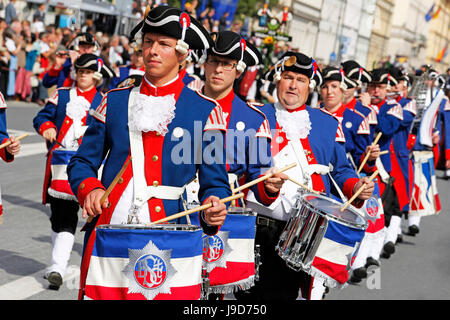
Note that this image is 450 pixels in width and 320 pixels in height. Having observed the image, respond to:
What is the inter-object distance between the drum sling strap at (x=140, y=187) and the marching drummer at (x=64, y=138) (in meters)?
2.89

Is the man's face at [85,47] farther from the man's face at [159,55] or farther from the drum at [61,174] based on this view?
the man's face at [159,55]

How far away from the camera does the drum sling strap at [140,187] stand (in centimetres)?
362

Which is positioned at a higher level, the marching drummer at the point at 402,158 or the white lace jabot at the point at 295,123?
the white lace jabot at the point at 295,123

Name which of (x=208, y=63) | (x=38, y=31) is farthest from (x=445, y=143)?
(x=38, y=31)

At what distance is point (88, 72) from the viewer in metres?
7.11

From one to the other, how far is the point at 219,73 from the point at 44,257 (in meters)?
2.84

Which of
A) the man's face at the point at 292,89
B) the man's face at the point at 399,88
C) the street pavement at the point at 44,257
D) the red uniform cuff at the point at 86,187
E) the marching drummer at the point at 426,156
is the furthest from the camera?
the marching drummer at the point at 426,156

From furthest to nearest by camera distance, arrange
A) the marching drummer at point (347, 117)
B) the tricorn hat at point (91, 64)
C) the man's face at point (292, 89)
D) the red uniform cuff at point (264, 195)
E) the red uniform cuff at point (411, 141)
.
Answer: the red uniform cuff at point (411, 141) < the marching drummer at point (347, 117) < the tricorn hat at point (91, 64) < the man's face at point (292, 89) < the red uniform cuff at point (264, 195)

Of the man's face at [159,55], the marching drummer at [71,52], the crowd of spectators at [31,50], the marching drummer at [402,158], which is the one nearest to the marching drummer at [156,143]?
the man's face at [159,55]

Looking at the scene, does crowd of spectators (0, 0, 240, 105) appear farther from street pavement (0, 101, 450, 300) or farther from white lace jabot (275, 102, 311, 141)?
white lace jabot (275, 102, 311, 141)

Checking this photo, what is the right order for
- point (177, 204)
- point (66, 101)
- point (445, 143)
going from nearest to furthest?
point (177, 204), point (66, 101), point (445, 143)

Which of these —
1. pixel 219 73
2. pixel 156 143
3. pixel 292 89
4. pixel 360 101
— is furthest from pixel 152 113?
pixel 360 101
